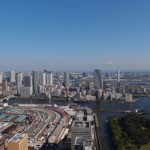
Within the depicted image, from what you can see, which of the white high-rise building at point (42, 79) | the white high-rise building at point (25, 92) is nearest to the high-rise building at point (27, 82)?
the white high-rise building at point (42, 79)

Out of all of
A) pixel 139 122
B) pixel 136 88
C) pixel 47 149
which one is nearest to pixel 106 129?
pixel 139 122

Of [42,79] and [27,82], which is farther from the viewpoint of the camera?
[42,79]

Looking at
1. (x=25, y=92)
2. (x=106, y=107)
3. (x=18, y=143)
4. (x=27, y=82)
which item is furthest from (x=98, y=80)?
(x=18, y=143)

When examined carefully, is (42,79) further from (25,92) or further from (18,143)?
(18,143)

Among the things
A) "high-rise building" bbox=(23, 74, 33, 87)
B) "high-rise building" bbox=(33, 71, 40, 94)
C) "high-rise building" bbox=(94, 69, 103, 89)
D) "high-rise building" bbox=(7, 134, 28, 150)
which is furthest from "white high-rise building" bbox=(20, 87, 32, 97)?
"high-rise building" bbox=(7, 134, 28, 150)

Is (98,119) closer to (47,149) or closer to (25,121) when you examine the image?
(25,121)

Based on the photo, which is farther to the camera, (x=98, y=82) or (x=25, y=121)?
(x=98, y=82)

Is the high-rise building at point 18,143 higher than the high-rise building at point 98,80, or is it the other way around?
the high-rise building at point 98,80

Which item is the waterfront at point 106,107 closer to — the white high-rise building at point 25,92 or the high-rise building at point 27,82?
the white high-rise building at point 25,92

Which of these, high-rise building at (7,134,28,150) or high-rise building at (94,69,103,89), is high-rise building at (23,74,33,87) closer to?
high-rise building at (94,69,103,89)

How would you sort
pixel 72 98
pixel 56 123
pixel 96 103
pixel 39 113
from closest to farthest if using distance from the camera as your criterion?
pixel 56 123, pixel 39 113, pixel 96 103, pixel 72 98

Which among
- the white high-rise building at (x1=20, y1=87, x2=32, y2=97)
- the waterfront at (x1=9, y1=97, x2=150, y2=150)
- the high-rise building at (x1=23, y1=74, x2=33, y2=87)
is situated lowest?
the waterfront at (x1=9, y1=97, x2=150, y2=150)
